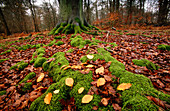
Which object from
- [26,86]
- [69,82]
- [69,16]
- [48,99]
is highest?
[69,16]

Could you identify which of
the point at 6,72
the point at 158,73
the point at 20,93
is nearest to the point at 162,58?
the point at 158,73

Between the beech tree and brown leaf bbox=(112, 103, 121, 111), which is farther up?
the beech tree

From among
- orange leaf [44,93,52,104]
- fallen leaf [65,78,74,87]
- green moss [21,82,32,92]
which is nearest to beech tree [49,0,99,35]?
green moss [21,82,32,92]

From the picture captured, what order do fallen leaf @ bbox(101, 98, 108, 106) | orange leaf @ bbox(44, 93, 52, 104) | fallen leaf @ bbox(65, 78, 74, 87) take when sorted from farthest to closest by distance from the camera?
fallen leaf @ bbox(65, 78, 74, 87) < orange leaf @ bbox(44, 93, 52, 104) < fallen leaf @ bbox(101, 98, 108, 106)

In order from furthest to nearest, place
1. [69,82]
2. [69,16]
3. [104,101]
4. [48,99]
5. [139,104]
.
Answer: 1. [69,16]
2. [69,82]
3. [48,99]
4. [104,101]
5. [139,104]

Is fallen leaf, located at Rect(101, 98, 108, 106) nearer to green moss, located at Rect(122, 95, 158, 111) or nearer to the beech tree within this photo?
green moss, located at Rect(122, 95, 158, 111)

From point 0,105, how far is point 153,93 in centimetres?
277

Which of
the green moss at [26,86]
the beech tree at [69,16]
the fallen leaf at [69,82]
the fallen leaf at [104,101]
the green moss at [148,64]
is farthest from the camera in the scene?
the beech tree at [69,16]

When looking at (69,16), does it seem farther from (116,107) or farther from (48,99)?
(116,107)

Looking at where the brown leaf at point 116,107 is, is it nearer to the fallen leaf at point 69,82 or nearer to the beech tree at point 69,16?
the fallen leaf at point 69,82

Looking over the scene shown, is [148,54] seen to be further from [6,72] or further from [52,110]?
[6,72]

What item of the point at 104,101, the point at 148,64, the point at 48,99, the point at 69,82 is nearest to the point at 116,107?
the point at 104,101

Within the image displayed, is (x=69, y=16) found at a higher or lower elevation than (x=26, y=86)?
higher

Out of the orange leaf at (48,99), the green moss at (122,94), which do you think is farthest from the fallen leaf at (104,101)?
the orange leaf at (48,99)
